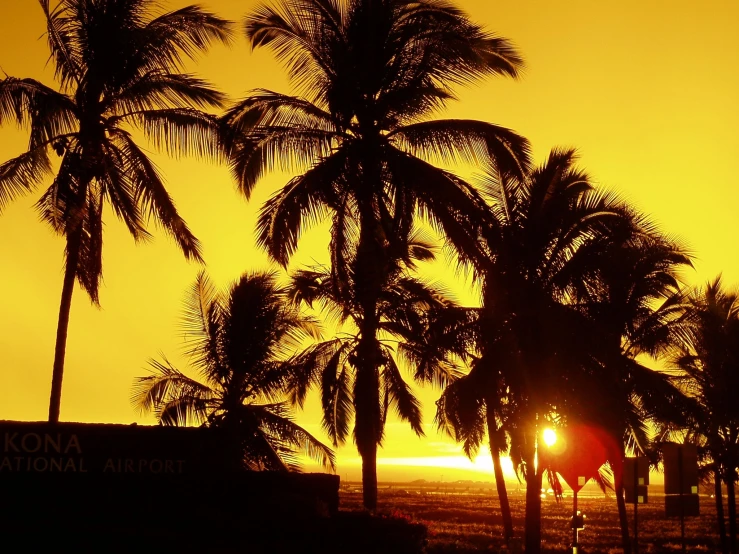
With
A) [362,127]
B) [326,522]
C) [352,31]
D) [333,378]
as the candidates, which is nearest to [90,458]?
[326,522]

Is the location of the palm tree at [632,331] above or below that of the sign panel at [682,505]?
above

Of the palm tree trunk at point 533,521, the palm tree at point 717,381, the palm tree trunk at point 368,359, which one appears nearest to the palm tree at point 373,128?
the palm tree trunk at point 368,359

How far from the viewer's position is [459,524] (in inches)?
1598

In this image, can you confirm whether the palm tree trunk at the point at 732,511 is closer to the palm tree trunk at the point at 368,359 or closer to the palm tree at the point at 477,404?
the palm tree at the point at 477,404

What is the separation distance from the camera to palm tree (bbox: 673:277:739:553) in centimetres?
3019

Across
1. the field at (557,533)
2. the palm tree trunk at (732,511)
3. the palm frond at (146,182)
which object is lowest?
the field at (557,533)

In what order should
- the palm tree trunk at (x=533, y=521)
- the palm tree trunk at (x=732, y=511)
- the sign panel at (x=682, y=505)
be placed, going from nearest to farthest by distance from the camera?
1. the palm tree trunk at (x=533, y=521)
2. the sign panel at (x=682, y=505)
3. the palm tree trunk at (x=732, y=511)

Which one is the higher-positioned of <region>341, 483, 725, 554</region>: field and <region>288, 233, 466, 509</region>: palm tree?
<region>288, 233, 466, 509</region>: palm tree

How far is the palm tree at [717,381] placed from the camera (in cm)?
3019

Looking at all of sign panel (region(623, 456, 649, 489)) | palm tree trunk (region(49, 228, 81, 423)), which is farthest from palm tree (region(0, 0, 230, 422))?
sign panel (region(623, 456, 649, 489))

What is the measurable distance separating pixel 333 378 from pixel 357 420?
3672mm

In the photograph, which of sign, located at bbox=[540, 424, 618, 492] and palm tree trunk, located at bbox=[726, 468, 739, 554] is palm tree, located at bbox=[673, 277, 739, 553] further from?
sign, located at bbox=[540, 424, 618, 492]

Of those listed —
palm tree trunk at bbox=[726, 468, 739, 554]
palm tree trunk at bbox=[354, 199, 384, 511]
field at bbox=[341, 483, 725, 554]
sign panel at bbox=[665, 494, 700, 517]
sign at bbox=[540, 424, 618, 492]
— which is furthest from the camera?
field at bbox=[341, 483, 725, 554]

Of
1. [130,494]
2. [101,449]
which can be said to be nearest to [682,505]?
[130,494]
